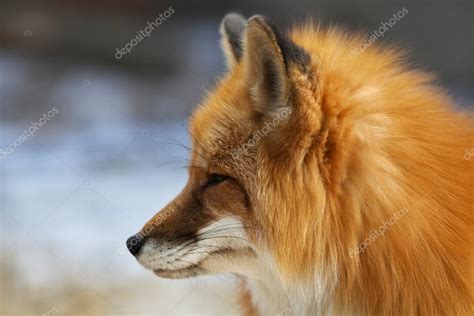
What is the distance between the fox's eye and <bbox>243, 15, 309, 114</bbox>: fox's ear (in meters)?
0.24

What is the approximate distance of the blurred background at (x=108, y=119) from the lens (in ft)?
13.8

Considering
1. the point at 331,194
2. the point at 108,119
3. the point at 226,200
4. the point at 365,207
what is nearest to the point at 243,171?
the point at 226,200

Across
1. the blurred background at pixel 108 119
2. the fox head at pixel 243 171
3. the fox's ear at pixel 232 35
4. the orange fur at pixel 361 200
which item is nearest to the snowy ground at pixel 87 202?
the blurred background at pixel 108 119

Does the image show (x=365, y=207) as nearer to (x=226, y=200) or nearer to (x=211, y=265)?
(x=226, y=200)

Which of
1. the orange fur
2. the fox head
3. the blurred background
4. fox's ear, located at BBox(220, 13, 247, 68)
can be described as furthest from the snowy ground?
the orange fur

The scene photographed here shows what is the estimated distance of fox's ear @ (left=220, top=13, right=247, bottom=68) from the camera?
2402 millimetres

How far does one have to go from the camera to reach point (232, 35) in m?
2.44

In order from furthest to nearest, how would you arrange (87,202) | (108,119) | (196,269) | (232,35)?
(108,119) → (87,202) → (232,35) → (196,269)

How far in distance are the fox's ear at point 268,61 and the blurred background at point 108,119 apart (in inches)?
85.7

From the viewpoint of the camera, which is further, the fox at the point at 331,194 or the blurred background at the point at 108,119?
the blurred background at the point at 108,119

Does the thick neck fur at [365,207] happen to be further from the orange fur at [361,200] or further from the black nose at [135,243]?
the black nose at [135,243]

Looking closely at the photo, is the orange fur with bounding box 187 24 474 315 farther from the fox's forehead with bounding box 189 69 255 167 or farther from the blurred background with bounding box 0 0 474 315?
the blurred background with bounding box 0 0 474 315

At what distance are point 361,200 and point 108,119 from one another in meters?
5.53

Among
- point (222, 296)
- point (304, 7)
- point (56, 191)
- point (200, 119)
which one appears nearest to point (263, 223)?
point (200, 119)
